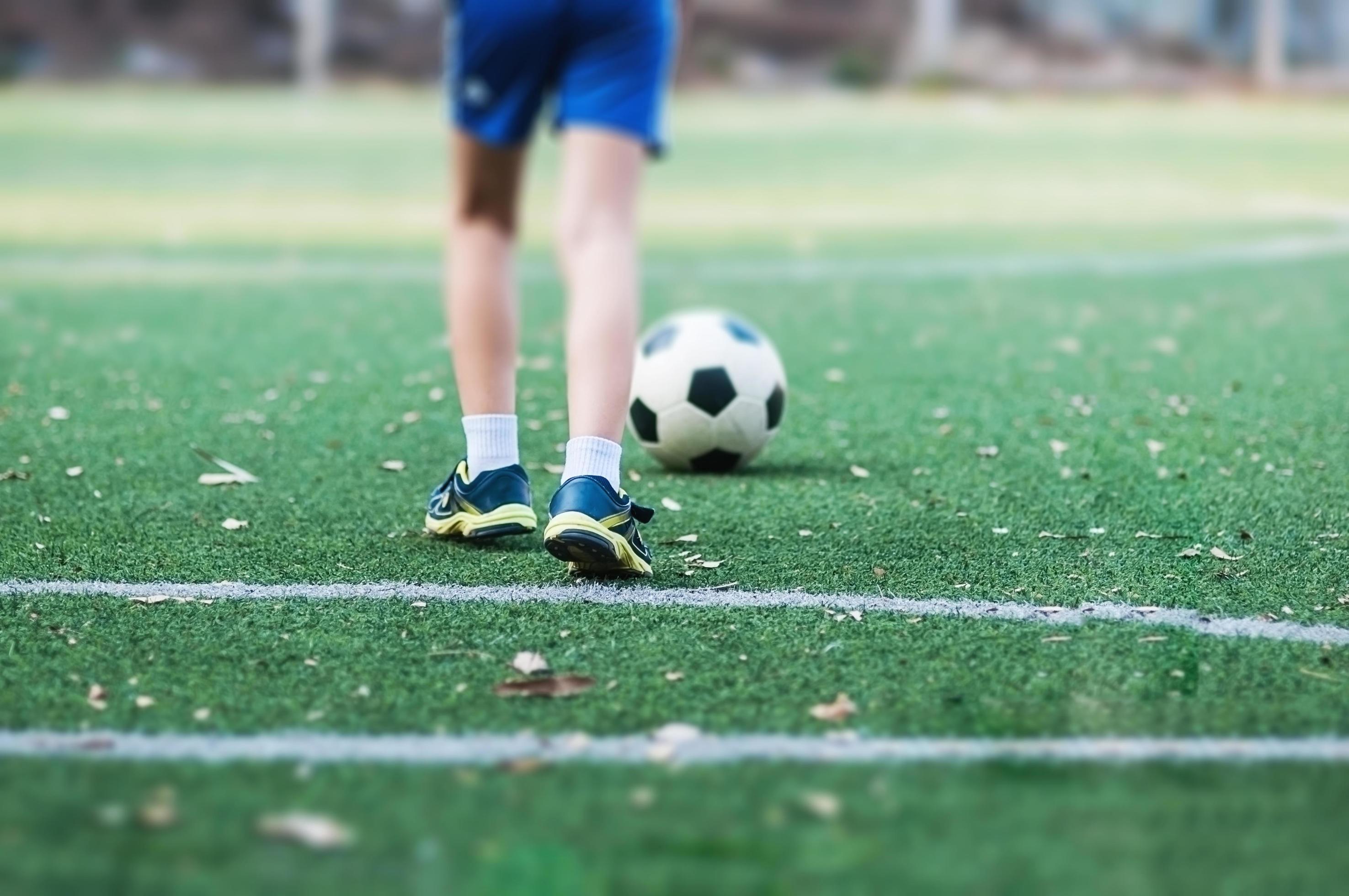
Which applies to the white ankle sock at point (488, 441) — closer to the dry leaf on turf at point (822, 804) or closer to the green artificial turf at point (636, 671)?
the green artificial turf at point (636, 671)

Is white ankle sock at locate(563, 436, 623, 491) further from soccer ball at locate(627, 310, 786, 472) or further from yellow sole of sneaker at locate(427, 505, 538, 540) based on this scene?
soccer ball at locate(627, 310, 786, 472)

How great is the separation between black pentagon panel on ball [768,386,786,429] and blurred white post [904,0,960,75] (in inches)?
1540

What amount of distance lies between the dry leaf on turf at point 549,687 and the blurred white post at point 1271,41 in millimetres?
41717

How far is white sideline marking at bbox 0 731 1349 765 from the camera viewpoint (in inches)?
104

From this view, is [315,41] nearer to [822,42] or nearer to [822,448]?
[822,42]

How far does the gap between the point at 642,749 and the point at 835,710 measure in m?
0.37

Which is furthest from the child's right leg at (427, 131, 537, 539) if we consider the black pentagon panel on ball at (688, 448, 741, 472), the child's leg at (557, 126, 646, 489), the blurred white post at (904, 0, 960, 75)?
the blurred white post at (904, 0, 960, 75)

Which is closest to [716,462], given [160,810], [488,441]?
[488,441]

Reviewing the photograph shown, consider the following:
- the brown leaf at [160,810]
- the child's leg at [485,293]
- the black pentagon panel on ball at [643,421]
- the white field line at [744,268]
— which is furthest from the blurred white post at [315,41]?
the brown leaf at [160,810]

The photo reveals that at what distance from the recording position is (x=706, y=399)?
5051 millimetres

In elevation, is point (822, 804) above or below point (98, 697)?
above

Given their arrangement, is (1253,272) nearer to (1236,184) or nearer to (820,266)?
(820,266)

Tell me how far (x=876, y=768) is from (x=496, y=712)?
64cm

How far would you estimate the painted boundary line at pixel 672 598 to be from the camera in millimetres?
3475
